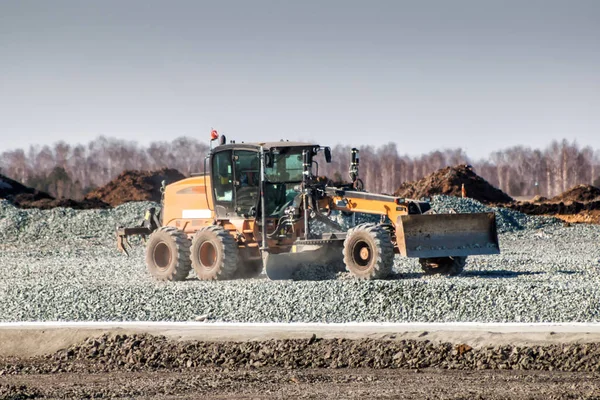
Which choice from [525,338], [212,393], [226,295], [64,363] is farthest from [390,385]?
[226,295]

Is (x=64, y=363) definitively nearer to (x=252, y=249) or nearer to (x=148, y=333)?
(x=148, y=333)

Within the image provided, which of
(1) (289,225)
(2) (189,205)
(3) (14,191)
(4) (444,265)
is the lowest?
(4) (444,265)

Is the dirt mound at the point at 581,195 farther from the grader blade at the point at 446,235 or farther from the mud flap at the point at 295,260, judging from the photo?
the mud flap at the point at 295,260

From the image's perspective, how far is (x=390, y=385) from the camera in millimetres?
8203

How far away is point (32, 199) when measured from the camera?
130 feet

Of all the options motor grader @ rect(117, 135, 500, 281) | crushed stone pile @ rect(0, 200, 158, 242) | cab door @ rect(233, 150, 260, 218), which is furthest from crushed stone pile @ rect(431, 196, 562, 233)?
cab door @ rect(233, 150, 260, 218)

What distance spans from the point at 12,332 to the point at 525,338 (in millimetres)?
6107

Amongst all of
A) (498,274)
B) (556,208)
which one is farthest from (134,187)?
(498,274)

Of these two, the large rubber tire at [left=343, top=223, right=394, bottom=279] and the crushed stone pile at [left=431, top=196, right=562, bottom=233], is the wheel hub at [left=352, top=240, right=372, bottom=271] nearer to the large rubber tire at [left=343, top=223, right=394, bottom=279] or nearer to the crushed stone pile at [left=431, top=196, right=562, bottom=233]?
the large rubber tire at [left=343, top=223, right=394, bottom=279]

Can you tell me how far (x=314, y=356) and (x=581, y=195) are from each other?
124ft

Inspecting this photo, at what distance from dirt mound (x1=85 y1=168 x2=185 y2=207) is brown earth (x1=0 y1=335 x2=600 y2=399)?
106 ft

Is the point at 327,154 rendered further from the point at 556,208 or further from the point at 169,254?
the point at 556,208

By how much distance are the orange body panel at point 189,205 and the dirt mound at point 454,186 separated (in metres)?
22.5

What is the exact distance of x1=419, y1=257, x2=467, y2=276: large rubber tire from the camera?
50.7 feet
